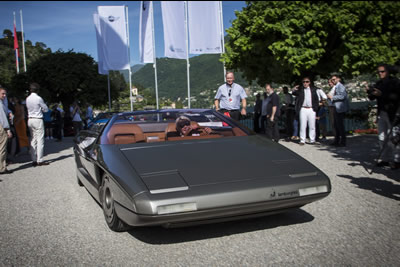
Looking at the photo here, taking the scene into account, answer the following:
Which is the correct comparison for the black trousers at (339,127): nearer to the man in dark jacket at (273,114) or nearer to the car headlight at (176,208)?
the man in dark jacket at (273,114)

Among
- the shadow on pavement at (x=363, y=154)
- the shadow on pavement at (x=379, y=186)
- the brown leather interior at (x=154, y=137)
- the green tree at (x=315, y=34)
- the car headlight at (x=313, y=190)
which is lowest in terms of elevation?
the shadow on pavement at (x=363, y=154)

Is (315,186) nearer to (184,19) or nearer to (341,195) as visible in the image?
(341,195)

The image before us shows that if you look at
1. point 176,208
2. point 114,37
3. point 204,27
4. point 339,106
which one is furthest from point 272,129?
point 114,37

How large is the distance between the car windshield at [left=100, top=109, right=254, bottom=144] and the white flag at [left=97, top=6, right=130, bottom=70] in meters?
20.5

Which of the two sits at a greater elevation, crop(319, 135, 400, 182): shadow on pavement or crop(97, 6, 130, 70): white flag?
crop(97, 6, 130, 70): white flag

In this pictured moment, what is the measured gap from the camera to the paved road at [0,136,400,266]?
298cm

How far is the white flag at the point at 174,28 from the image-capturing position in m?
19.8

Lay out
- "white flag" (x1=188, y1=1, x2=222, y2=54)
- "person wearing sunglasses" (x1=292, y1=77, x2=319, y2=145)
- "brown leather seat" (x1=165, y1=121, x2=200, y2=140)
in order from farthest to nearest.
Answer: "white flag" (x1=188, y1=1, x2=222, y2=54)
"person wearing sunglasses" (x1=292, y1=77, x2=319, y2=145)
"brown leather seat" (x1=165, y1=121, x2=200, y2=140)

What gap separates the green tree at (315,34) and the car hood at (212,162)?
9156mm

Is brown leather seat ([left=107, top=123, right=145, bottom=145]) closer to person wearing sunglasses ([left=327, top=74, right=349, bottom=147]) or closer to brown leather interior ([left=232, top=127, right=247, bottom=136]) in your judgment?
brown leather interior ([left=232, top=127, right=247, bottom=136])

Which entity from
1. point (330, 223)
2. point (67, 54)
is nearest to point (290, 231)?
point (330, 223)

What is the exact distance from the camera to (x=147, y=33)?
75.5 feet

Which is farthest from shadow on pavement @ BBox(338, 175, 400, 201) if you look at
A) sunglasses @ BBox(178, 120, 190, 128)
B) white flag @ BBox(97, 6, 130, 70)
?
white flag @ BBox(97, 6, 130, 70)

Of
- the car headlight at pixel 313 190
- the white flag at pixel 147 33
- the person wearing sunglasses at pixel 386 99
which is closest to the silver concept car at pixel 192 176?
the car headlight at pixel 313 190
